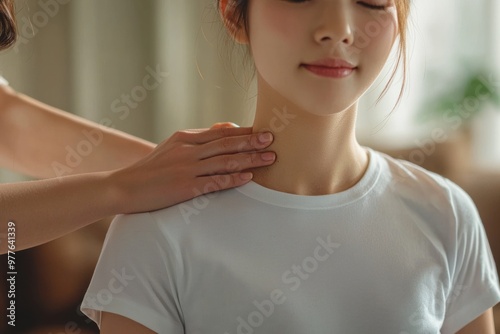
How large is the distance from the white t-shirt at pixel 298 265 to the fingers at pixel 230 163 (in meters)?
0.03

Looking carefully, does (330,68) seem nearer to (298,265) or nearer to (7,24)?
(298,265)

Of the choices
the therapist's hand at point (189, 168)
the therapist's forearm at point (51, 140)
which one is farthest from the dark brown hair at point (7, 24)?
the therapist's hand at point (189, 168)

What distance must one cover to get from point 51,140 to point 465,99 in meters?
2.47

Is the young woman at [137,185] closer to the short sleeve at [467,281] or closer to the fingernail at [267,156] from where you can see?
the fingernail at [267,156]

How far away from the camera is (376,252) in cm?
107

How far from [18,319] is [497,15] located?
2511mm

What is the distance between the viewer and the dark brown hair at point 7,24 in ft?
3.91

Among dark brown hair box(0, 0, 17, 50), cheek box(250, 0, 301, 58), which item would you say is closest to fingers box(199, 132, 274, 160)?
cheek box(250, 0, 301, 58)

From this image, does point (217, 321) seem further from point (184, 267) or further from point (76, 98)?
point (76, 98)

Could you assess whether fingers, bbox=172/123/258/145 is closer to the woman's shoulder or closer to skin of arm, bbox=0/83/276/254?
skin of arm, bbox=0/83/276/254

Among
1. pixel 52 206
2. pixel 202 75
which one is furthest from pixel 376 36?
pixel 202 75

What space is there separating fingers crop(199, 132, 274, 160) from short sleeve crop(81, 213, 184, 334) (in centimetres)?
13

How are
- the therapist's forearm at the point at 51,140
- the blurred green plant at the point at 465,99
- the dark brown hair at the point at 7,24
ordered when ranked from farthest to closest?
the blurred green plant at the point at 465,99
the therapist's forearm at the point at 51,140
the dark brown hair at the point at 7,24

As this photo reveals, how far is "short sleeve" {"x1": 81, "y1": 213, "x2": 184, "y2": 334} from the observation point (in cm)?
98
